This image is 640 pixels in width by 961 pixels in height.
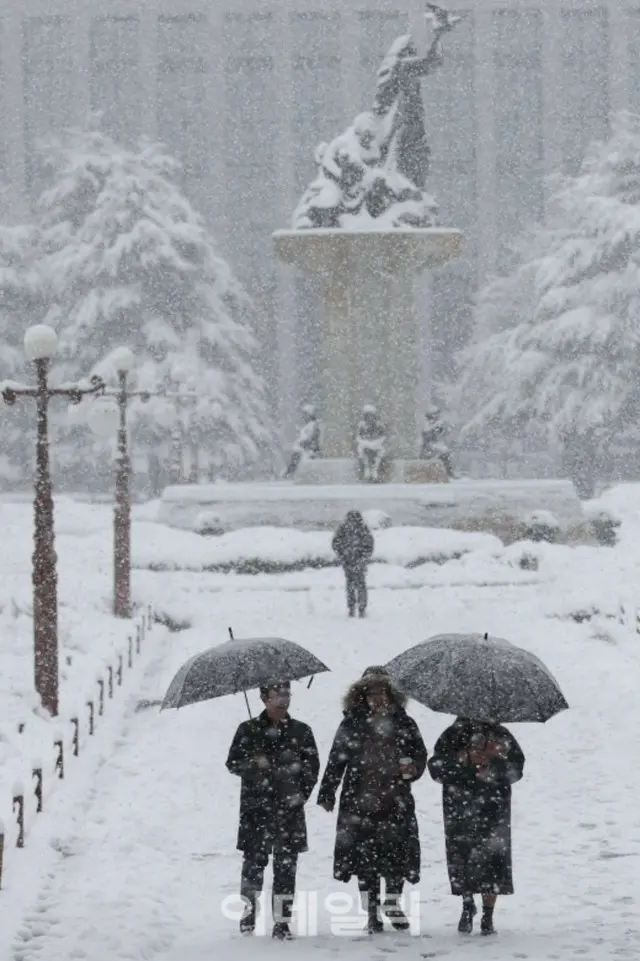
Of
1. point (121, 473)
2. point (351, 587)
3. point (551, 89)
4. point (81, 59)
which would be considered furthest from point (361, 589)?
point (81, 59)

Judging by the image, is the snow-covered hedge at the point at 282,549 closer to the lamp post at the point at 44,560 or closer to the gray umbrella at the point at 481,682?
the lamp post at the point at 44,560

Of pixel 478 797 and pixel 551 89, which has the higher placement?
pixel 551 89

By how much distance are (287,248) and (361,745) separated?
2938cm

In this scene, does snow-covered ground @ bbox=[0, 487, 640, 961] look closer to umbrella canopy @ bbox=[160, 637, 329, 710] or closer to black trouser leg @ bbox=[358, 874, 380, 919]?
black trouser leg @ bbox=[358, 874, 380, 919]

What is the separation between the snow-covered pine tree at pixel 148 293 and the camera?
47.0m

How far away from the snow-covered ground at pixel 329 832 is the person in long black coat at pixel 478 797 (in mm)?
281

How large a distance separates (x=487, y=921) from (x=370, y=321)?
28909mm

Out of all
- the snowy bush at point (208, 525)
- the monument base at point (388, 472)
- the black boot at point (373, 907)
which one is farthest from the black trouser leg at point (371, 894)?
the monument base at point (388, 472)

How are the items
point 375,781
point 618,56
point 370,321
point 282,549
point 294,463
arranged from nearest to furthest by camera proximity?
point 375,781 → point 282,549 → point 370,321 → point 294,463 → point 618,56

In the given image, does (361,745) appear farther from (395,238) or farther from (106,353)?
(106,353)

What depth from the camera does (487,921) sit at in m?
6.63

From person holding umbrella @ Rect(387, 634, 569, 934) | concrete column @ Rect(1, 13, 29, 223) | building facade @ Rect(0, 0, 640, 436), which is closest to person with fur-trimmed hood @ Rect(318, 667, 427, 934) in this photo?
person holding umbrella @ Rect(387, 634, 569, 934)

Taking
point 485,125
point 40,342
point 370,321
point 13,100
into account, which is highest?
point 13,100

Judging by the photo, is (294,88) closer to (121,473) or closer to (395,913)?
(121,473)
